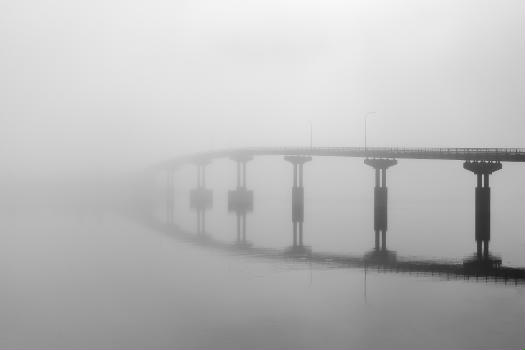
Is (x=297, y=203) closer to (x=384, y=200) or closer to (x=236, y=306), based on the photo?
(x=384, y=200)

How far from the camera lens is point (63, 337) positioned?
1025 inches

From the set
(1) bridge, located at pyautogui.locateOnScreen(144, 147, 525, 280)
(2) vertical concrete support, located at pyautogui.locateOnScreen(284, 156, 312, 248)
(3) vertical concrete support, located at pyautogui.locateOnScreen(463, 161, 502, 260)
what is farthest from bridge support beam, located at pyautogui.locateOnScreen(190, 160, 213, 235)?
(3) vertical concrete support, located at pyautogui.locateOnScreen(463, 161, 502, 260)

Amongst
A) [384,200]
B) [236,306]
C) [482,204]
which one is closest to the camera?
[236,306]

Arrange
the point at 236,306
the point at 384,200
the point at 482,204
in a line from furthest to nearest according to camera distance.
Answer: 1. the point at 384,200
2. the point at 482,204
3. the point at 236,306

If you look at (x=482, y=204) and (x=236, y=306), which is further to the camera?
(x=482, y=204)

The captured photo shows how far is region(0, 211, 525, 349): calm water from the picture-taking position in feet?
85.5

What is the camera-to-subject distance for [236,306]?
32.5 meters

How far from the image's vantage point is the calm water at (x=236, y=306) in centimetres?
2605

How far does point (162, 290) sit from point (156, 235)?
128ft

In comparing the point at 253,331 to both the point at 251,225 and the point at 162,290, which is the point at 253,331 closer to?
the point at 162,290

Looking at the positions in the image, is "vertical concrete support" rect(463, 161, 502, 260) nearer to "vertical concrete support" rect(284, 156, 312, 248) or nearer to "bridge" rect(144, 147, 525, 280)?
"bridge" rect(144, 147, 525, 280)

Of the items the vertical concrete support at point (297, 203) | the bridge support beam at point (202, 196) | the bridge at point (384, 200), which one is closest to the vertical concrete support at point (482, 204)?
the bridge at point (384, 200)

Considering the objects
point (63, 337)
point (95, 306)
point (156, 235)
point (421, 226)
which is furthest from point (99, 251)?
point (421, 226)

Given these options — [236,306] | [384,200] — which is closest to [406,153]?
[384,200]
